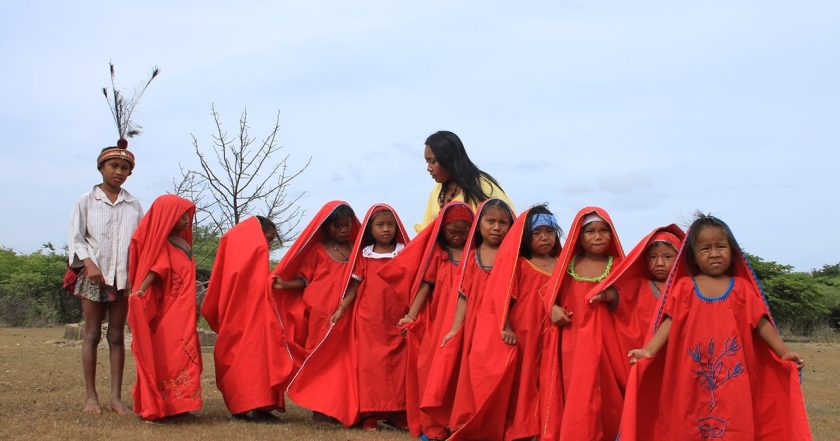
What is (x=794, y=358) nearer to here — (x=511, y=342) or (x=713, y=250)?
(x=713, y=250)

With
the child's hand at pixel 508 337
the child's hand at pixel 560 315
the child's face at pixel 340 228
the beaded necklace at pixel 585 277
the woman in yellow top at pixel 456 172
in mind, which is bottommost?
the child's hand at pixel 508 337

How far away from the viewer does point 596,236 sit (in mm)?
5844

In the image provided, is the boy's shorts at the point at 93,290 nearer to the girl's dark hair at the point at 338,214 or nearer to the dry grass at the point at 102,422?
the dry grass at the point at 102,422

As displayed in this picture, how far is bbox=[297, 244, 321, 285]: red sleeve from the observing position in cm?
736

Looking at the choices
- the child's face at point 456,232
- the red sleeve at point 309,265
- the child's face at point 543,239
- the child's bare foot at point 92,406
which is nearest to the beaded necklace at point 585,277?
the child's face at point 543,239

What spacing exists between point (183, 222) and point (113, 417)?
5.22 ft

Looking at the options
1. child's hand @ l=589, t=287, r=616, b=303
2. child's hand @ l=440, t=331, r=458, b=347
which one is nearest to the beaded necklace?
child's hand @ l=589, t=287, r=616, b=303

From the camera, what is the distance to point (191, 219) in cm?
725

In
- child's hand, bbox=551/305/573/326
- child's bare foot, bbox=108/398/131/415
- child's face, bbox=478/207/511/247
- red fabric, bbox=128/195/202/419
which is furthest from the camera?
child's bare foot, bbox=108/398/131/415

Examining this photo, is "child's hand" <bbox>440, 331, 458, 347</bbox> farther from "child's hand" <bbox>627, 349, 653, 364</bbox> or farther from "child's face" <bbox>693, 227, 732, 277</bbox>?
"child's face" <bbox>693, 227, 732, 277</bbox>

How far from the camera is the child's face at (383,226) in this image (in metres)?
7.12

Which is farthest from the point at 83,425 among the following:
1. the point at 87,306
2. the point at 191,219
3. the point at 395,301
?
the point at 395,301

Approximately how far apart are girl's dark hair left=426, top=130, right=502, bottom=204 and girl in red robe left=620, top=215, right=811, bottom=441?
217 centimetres

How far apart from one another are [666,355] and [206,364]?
8455 mm
